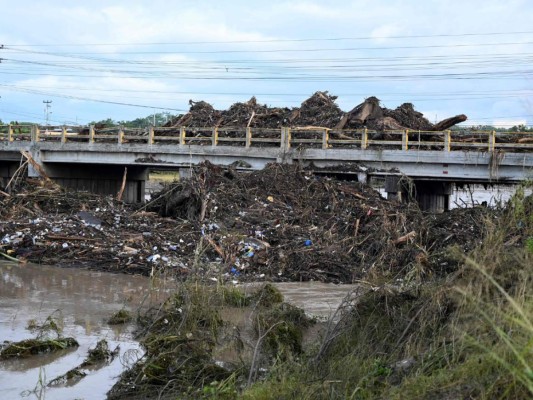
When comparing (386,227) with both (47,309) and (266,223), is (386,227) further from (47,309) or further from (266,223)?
(47,309)

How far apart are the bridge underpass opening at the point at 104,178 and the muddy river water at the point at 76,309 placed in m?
13.0

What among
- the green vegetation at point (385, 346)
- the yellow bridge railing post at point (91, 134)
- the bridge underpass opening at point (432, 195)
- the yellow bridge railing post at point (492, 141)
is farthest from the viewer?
the yellow bridge railing post at point (91, 134)

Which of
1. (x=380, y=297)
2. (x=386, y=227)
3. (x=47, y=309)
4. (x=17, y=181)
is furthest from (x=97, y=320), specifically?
(x=17, y=181)

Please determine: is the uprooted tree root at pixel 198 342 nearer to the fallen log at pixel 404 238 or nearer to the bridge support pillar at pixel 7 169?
the fallen log at pixel 404 238

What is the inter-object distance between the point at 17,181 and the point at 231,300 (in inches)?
671

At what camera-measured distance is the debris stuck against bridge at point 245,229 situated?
51.3 ft

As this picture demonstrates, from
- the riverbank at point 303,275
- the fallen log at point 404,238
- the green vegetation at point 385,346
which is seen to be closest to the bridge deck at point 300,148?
the riverbank at point 303,275

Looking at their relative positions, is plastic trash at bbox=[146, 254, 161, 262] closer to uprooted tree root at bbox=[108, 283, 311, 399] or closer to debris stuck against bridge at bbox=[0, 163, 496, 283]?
debris stuck against bridge at bbox=[0, 163, 496, 283]

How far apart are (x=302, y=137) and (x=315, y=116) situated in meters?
2.74

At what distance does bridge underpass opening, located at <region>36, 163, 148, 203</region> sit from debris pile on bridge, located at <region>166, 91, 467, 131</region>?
329 cm

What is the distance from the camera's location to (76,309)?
12109 mm

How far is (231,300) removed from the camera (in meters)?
11.5

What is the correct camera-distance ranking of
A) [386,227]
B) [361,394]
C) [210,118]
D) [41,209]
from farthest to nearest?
[210,118], [41,209], [386,227], [361,394]

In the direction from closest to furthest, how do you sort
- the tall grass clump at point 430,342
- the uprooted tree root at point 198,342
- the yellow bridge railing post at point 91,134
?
the tall grass clump at point 430,342, the uprooted tree root at point 198,342, the yellow bridge railing post at point 91,134
